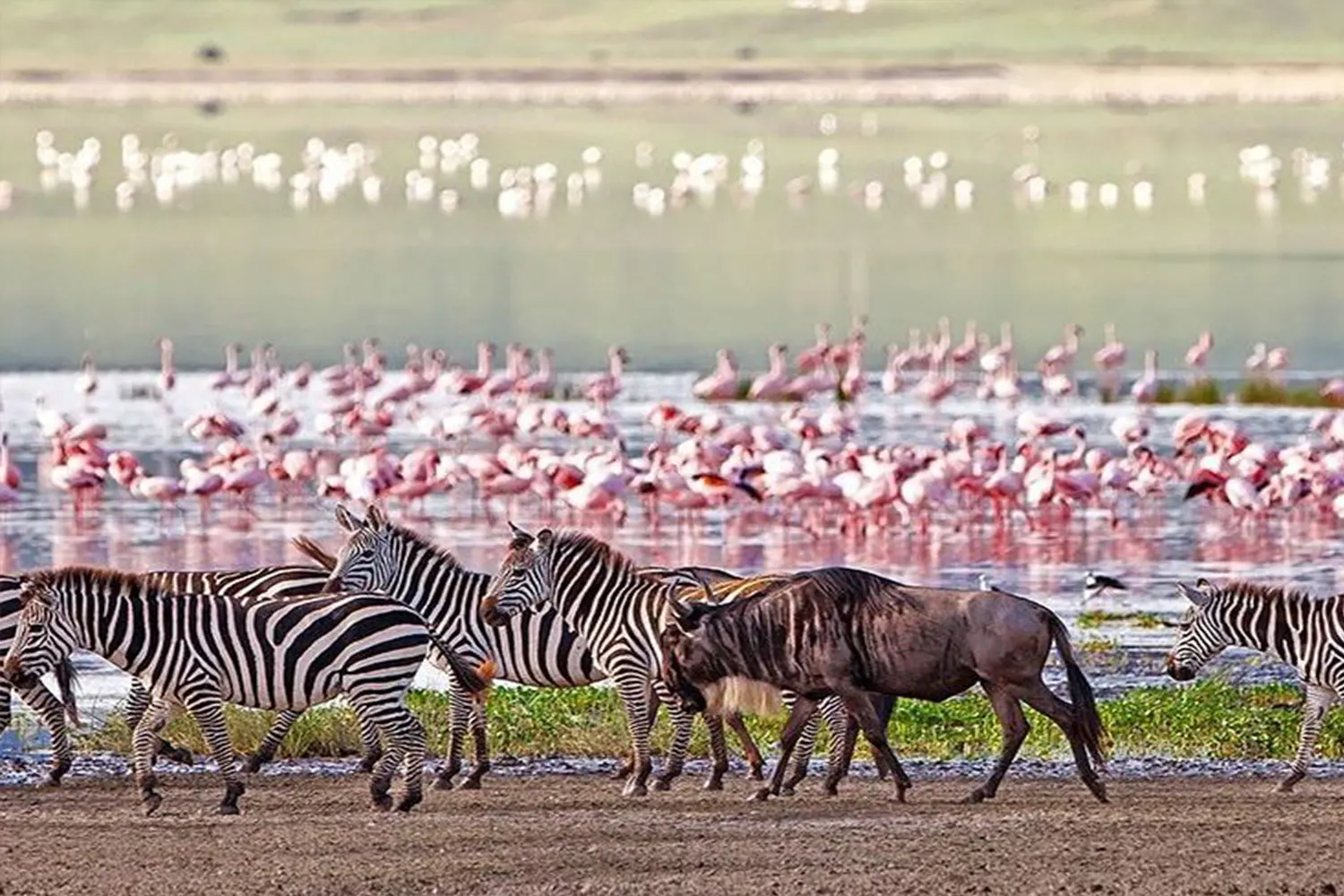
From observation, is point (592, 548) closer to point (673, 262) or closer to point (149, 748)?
point (149, 748)

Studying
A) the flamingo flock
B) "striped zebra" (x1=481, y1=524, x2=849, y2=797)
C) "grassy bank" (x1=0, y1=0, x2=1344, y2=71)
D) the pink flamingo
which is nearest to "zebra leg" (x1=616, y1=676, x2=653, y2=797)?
"striped zebra" (x1=481, y1=524, x2=849, y2=797)

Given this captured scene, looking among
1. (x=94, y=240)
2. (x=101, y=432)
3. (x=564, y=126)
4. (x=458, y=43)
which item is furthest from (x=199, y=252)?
(x=458, y=43)

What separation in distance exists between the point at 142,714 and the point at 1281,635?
4.26 meters

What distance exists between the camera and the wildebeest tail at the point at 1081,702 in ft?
39.3

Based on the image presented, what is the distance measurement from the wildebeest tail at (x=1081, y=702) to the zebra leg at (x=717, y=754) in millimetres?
1351

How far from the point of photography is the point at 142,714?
12414mm

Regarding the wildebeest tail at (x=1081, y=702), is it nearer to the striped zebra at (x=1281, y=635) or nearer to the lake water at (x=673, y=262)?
the striped zebra at (x=1281, y=635)

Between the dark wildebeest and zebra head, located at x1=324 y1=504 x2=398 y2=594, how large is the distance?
135 cm

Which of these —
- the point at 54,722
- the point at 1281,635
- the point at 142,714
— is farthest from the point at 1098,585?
the point at 54,722

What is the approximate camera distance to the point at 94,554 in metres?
21.6

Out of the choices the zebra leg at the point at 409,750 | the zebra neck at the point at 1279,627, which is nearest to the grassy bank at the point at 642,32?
the zebra neck at the point at 1279,627

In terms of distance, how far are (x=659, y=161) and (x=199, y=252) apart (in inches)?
1991

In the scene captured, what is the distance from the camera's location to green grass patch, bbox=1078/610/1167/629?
57.0ft

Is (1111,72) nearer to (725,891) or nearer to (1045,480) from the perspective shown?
(1045,480)
